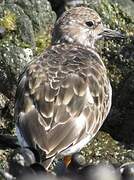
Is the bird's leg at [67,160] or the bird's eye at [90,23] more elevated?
the bird's eye at [90,23]

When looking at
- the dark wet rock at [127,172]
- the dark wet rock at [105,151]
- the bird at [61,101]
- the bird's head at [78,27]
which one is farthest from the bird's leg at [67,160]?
the bird's head at [78,27]

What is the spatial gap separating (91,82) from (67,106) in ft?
1.56

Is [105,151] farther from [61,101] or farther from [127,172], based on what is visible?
[127,172]

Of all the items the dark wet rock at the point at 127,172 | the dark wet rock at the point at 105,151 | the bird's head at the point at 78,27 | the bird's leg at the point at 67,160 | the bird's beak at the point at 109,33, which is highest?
the bird's head at the point at 78,27

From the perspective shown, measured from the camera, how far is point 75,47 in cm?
827

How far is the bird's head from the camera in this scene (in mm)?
8633

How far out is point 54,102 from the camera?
276 inches

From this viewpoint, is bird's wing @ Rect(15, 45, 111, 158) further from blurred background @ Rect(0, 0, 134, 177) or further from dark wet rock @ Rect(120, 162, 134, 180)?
blurred background @ Rect(0, 0, 134, 177)

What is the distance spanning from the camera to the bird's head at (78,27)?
8.63 m

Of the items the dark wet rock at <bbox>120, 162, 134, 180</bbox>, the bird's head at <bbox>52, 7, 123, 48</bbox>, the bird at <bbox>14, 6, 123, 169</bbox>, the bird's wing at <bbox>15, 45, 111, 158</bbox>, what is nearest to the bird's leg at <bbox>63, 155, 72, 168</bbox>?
the bird at <bbox>14, 6, 123, 169</bbox>

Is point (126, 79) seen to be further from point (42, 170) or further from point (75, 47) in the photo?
point (42, 170)

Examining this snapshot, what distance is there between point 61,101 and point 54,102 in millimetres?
70

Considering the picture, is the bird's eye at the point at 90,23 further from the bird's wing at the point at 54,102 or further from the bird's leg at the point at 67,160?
the bird's leg at the point at 67,160

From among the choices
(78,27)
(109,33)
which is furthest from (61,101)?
(109,33)
